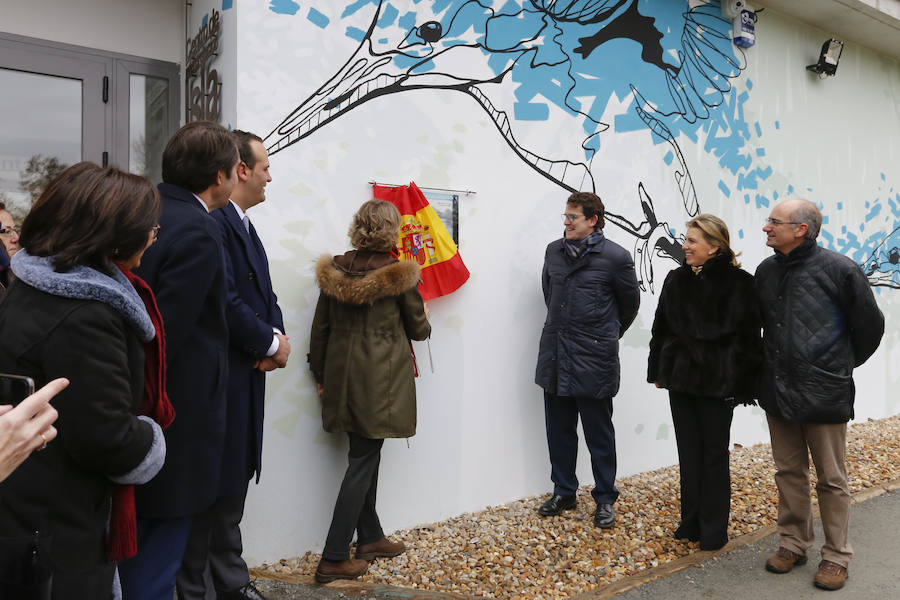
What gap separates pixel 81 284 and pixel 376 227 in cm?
200

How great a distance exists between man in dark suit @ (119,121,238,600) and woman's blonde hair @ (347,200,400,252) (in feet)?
4.06

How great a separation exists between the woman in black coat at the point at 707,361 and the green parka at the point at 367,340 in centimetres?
147

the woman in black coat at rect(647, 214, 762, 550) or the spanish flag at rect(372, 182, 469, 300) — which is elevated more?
the spanish flag at rect(372, 182, 469, 300)

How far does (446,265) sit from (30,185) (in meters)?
2.34

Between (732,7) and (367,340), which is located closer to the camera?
(367,340)

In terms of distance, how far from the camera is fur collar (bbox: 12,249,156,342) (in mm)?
1554

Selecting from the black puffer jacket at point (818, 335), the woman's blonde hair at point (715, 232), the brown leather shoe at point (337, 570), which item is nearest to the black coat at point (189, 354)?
the brown leather shoe at point (337, 570)

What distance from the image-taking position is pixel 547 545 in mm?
3969

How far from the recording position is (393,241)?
11.6 feet

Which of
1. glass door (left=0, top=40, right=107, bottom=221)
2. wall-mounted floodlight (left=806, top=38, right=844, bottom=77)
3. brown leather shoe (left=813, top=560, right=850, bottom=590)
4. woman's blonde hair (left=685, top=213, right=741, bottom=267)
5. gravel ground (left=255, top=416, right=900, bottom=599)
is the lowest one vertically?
gravel ground (left=255, top=416, right=900, bottom=599)

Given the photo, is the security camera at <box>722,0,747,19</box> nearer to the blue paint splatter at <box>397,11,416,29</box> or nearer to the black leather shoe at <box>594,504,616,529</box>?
the blue paint splatter at <box>397,11,416,29</box>

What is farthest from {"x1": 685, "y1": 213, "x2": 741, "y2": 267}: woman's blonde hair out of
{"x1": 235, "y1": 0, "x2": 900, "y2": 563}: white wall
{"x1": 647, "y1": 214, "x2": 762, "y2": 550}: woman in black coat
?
{"x1": 235, "y1": 0, "x2": 900, "y2": 563}: white wall

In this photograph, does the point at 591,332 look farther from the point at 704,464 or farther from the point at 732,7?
the point at 732,7

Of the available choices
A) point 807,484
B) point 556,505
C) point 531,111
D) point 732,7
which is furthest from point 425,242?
point 732,7
